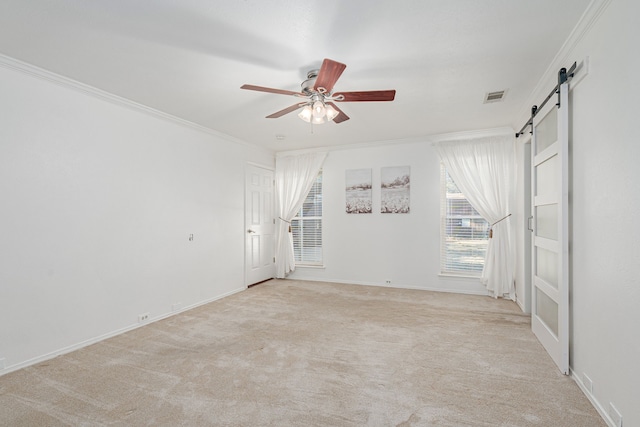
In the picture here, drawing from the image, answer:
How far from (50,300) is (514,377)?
3962 millimetres

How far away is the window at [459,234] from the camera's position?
15.9 feet

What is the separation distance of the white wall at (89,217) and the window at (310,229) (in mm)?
1932

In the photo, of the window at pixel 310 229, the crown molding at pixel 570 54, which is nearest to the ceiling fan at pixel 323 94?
the crown molding at pixel 570 54

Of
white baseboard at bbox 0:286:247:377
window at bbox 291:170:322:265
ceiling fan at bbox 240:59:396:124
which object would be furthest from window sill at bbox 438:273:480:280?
white baseboard at bbox 0:286:247:377

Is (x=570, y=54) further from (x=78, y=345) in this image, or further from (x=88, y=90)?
(x=78, y=345)

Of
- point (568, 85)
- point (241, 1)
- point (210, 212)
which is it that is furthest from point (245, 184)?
point (568, 85)

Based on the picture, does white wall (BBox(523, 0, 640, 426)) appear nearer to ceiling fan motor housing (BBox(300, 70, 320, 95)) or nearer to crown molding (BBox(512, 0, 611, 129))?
crown molding (BBox(512, 0, 611, 129))

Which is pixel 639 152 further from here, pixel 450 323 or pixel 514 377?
pixel 450 323

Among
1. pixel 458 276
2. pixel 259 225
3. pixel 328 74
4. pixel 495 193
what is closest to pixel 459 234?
pixel 458 276

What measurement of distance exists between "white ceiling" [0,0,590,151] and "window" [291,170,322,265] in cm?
255

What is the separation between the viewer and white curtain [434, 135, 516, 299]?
456 centimetres

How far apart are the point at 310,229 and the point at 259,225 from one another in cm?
99

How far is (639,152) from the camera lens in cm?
153

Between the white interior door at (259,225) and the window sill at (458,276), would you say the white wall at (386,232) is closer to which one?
the window sill at (458,276)
